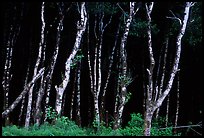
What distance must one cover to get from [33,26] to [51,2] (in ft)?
15.2

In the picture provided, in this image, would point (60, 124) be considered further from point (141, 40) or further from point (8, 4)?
point (141, 40)

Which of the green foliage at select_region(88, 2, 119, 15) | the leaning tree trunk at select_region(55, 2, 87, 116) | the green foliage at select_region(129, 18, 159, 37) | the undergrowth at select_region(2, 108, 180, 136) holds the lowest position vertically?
the undergrowth at select_region(2, 108, 180, 136)

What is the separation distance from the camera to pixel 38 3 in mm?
24672

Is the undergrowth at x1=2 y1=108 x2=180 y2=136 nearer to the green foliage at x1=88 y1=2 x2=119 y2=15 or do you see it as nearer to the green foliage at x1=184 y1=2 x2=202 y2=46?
the green foliage at x1=184 y1=2 x2=202 y2=46

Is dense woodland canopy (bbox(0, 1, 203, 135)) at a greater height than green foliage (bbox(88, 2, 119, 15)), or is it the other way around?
green foliage (bbox(88, 2, 119, 15))

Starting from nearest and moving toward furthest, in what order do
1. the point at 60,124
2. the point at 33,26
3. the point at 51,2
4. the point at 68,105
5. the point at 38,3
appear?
the point at 60,124, the point at 51,2, the point at 38,3, the point at 33,26, the point at 68,105

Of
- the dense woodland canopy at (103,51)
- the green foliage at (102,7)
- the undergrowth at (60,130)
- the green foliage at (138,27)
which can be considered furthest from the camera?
the dense woodland canopy at (103,51)

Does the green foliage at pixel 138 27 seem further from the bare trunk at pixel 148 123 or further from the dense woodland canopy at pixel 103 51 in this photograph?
the bare trunk at pixel 148 123

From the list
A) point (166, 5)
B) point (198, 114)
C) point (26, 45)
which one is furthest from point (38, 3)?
point (198, 114)

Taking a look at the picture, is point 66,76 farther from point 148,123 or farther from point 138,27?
point 138,27

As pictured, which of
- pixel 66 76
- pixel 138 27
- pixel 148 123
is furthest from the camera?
pixel 138 27

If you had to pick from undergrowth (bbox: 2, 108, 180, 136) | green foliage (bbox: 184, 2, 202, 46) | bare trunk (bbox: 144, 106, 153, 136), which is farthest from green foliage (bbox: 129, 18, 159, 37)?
bare trunk (bbox: 144, 106, 153, 136)

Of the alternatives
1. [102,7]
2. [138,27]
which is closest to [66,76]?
[138,27]

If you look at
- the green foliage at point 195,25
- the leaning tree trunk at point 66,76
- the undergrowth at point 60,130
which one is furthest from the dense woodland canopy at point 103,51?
the leaning tree trunk at point 66,76
